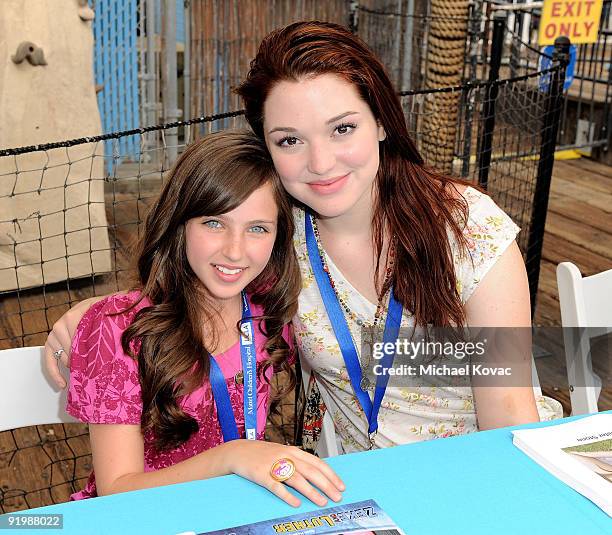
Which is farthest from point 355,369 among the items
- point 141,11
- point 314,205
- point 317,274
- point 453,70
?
point 141,11

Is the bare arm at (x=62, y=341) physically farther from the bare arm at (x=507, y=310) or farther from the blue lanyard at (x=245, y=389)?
the bare arm at (x=507, y=310)

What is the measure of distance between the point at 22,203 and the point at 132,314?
2.33 meters

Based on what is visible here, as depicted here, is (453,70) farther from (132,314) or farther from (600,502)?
(600,502)

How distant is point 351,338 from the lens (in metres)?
1.65

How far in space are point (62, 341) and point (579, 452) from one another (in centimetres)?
90

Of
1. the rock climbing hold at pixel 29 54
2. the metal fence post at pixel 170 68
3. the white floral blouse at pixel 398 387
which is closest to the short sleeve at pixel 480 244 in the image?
the white floral blouse at pixel 398 387

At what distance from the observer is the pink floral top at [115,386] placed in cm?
146

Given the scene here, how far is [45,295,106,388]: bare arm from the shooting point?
4.91ft

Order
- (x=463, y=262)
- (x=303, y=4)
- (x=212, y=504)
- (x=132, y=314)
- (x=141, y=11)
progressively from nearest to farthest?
(x=212, y=504)
(x=132, y=314)
(x=463, y=262)
(x=141, y=11)
(x=303, y=4)

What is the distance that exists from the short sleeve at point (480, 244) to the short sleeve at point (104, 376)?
64 centimetres

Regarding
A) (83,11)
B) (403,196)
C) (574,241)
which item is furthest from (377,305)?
(574,241)

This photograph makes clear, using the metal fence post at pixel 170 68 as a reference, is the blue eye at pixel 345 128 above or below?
above

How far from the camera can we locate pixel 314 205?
1.59 m

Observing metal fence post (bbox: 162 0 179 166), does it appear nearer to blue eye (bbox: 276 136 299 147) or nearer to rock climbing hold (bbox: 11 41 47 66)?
rock climbing hold (bbox: 11 41 47 66)
